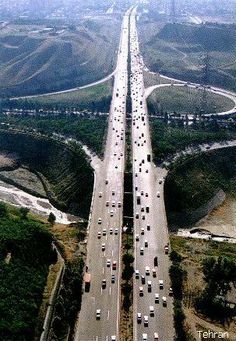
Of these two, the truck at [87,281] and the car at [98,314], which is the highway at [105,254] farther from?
the truck at [87,281]

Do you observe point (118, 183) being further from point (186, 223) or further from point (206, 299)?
point (206, 299)

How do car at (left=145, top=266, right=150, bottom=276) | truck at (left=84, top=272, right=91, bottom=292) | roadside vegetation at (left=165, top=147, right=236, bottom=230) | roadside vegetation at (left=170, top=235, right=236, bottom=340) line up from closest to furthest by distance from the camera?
roadside vegetation at (left=170, top=235, right=236, bottom=340) → truck at (left=84, top=272, right=91, bottom=292) → car at (left=145, top=266, right=150, bottom=276) → roadside vegetation at (left=165, top=147, right=236, bottom=230)

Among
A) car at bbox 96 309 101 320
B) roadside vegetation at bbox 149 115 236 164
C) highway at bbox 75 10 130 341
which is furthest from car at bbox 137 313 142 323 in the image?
roadside vegetation at bbox 149 115 236 164

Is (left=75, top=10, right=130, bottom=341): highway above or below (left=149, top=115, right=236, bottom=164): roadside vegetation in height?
below

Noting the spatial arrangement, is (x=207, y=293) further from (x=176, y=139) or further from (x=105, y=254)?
(x=176, y=139)

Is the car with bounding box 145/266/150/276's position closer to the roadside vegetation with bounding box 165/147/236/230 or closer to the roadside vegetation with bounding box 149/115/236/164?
the roadside vegetation with bounding box 165/147/236/230

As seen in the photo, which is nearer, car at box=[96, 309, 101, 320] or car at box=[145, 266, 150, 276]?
car at box=[96, 309, 101, 320]

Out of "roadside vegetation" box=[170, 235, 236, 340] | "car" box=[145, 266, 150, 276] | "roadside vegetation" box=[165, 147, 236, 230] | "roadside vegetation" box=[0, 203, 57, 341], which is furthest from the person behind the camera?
"roadside vegetation" box=[165, 147, 236, 230]

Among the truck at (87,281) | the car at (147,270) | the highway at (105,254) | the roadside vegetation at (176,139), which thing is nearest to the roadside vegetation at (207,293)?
the car at (147,270)
